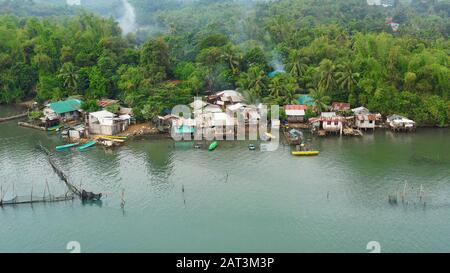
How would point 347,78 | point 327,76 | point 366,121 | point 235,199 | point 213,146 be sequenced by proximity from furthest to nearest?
1. point 327,76
2. point 347,78
3. point 366,121
4. point 213,146
5. point 235,199

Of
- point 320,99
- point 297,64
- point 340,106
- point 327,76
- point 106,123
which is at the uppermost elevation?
point 297,64

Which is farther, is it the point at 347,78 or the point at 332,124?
the point at 347,78

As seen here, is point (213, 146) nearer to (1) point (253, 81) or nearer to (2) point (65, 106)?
(1) point (253, 81)

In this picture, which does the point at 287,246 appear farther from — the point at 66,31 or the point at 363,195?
the point at 66,31

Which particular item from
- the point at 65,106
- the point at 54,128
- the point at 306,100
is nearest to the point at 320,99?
the point at 306,100

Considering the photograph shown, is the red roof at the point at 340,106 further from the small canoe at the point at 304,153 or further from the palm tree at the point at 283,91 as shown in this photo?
the small canoe at the point at 304,153
